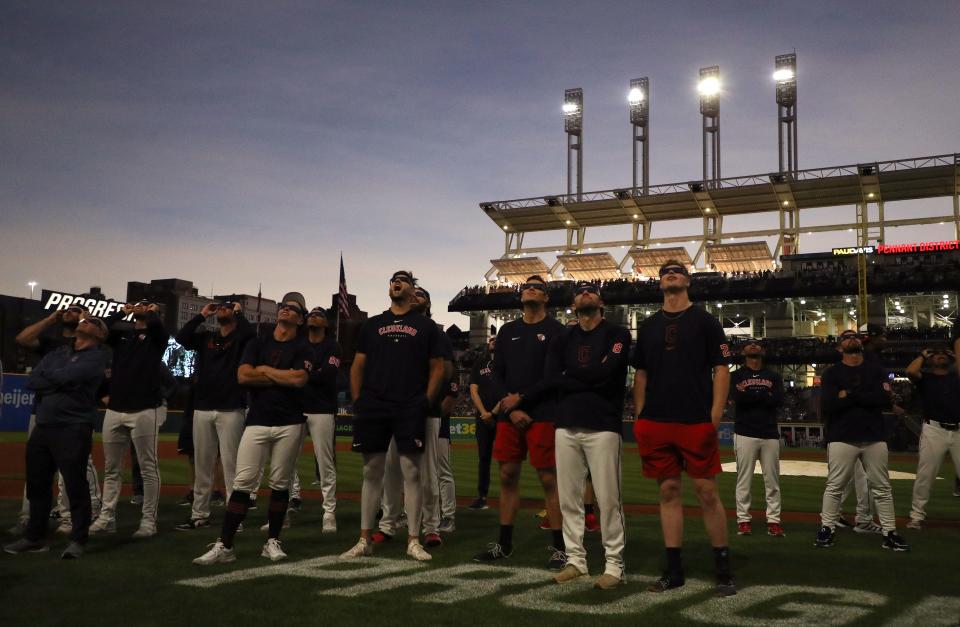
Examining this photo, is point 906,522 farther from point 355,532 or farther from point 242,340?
point 242,340

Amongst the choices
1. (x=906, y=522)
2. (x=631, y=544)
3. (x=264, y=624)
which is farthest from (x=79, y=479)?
(x=906, y=522)

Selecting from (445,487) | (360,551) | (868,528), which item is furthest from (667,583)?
(868,528)

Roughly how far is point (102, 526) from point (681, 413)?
5540 mm

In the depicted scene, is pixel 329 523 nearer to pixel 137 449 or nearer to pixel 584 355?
pixel 137 449

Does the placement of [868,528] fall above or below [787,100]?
below

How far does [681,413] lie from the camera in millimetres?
5629

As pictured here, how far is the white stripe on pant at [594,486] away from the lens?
18.6 feet

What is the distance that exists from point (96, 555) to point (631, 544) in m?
4.72

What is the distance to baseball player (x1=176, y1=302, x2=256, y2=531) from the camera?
8.01 meters

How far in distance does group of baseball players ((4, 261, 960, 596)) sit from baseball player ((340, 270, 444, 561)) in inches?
0.6

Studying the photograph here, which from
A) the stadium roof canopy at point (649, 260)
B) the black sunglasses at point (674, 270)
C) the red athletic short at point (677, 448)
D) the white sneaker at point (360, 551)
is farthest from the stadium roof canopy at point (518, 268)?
the red athletic short at point (677, 448)

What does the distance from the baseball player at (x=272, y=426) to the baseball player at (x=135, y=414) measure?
4.86 ft

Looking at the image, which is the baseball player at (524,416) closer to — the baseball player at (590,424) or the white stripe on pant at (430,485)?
the baseball player at (590,424)

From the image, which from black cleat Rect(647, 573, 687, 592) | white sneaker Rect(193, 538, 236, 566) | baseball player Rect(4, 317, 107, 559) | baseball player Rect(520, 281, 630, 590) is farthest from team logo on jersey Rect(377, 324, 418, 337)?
black cleat Rect(647, 573, 687, 592)
